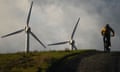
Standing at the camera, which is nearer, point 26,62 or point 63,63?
point 63,63

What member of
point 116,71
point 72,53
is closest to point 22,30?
point 72,53

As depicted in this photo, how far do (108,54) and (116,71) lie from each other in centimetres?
628

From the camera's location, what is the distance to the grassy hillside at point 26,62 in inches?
1326

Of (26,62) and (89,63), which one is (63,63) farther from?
(26,62)

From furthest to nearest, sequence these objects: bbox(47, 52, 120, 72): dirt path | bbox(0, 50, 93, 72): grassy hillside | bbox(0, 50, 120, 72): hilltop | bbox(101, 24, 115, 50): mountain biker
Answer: bbox(101, 24, 115, 50): mountain biker → bbox(0, 50, 93, 72): grassy hillside → bbox(0, 50, 120, 72): hilltop → bbox(47, 52, 120, 72): dirt path

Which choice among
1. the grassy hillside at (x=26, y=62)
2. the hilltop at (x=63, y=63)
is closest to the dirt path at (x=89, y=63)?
the hilltop at (x=63, y=63)

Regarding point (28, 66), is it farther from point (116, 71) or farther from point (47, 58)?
point (116, 71)

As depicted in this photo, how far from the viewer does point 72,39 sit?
218 feet

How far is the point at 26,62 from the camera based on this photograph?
36.8m

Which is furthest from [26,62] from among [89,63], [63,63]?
[89,63]

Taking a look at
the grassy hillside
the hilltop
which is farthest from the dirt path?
the grassy hillside

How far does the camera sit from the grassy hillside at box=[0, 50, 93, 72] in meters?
33.7

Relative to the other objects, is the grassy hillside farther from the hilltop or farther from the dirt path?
the dirt path

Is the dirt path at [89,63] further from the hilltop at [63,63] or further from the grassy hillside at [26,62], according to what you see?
the grassy hillside at [26,62]
